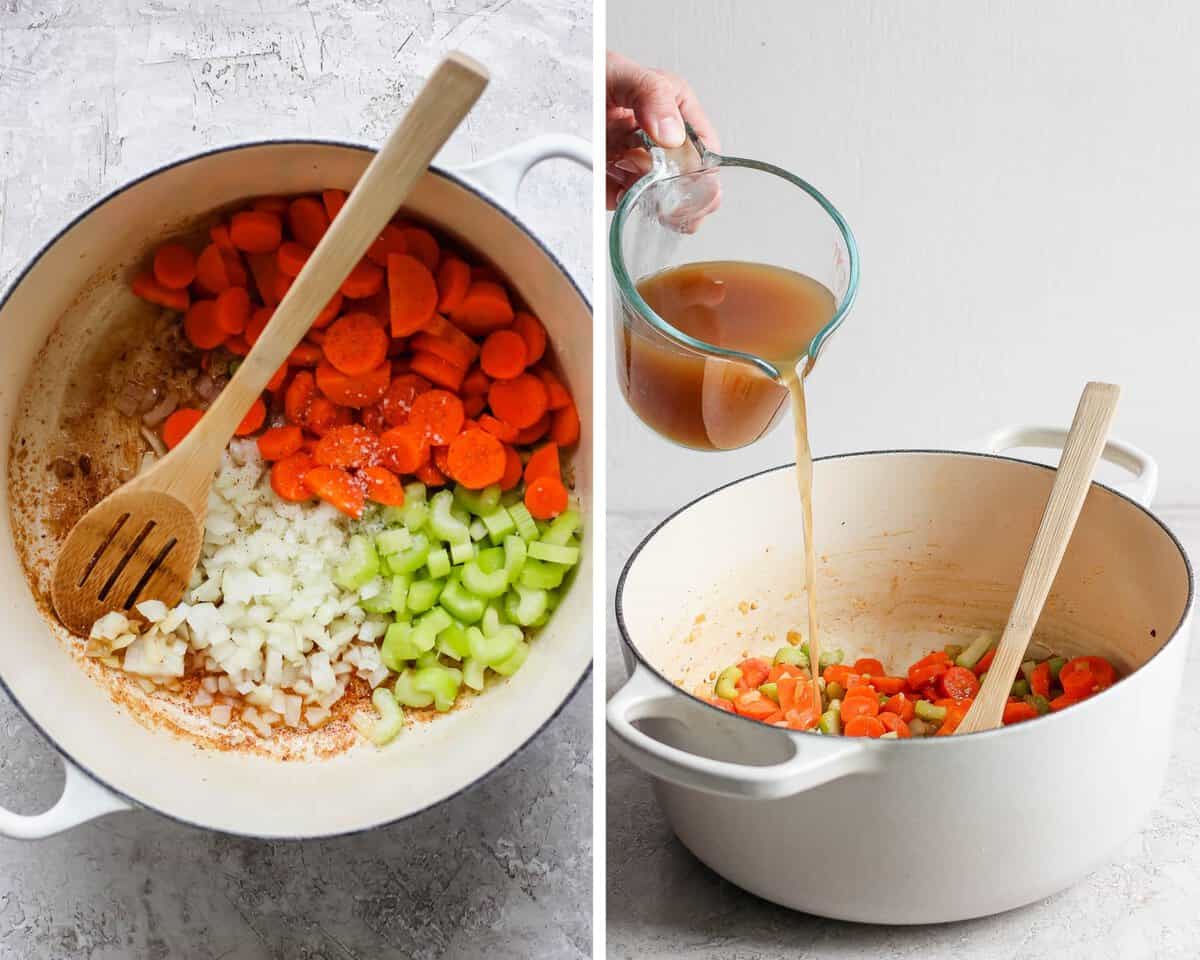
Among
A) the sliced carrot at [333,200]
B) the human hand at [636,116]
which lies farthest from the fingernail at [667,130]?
the sliced carrot at [333,200]

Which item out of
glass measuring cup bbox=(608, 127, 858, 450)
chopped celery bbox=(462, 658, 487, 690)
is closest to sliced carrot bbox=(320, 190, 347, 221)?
glass measuring cup bbox=(608, 127, 858, 450)

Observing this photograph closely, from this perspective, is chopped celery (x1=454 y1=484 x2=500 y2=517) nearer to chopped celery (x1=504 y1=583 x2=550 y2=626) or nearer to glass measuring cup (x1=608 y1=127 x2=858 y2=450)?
chopped celery (x1=504 y1=583 x2=550 y2=626)

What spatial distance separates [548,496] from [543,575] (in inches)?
2.1

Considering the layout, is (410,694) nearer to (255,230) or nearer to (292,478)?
(292,478)

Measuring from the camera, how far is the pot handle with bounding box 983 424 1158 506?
2.73 ft

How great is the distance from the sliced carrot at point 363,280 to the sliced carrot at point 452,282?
0.04 m

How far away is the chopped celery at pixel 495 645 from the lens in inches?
31.1

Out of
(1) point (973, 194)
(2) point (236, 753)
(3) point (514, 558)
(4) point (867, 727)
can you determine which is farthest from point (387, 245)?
(1) point (973, 194)

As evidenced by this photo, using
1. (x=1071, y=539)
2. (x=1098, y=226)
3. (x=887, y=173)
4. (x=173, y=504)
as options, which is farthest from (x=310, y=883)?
(x=1098, y=226)

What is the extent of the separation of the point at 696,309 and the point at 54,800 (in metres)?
0.62

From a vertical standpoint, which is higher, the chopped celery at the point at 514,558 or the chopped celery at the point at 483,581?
the chopped celery at the point at 514,558

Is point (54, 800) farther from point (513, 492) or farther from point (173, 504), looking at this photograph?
point (513, 492)

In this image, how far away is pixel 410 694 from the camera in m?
0.82

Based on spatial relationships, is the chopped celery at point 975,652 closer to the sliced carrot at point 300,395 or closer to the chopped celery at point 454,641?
the chopped celery at point 454,641
